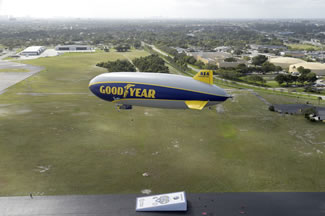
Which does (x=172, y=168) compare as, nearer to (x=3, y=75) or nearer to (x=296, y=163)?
(x=296, y=163)

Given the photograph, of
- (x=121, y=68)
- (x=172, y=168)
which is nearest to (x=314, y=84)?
(x=121, y=68)

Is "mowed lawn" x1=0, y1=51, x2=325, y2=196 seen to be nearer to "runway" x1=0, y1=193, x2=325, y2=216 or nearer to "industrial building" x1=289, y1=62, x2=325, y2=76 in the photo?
"runway" x1=0, y1=193, x2=325, y2=216

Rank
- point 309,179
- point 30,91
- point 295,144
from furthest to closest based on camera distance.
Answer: point 30,91, point 295,144, point 309,179

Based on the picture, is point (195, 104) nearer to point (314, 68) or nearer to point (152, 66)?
point (152, 66)

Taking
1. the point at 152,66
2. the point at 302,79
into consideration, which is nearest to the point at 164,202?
the point at 152,66

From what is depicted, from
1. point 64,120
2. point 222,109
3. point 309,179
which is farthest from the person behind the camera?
point 222,109

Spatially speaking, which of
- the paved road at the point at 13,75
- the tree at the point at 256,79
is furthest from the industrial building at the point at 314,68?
the paved road at the point at 13,75

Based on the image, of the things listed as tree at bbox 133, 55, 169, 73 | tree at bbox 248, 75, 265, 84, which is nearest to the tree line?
tree at bbox 133, 55, 169, 73
